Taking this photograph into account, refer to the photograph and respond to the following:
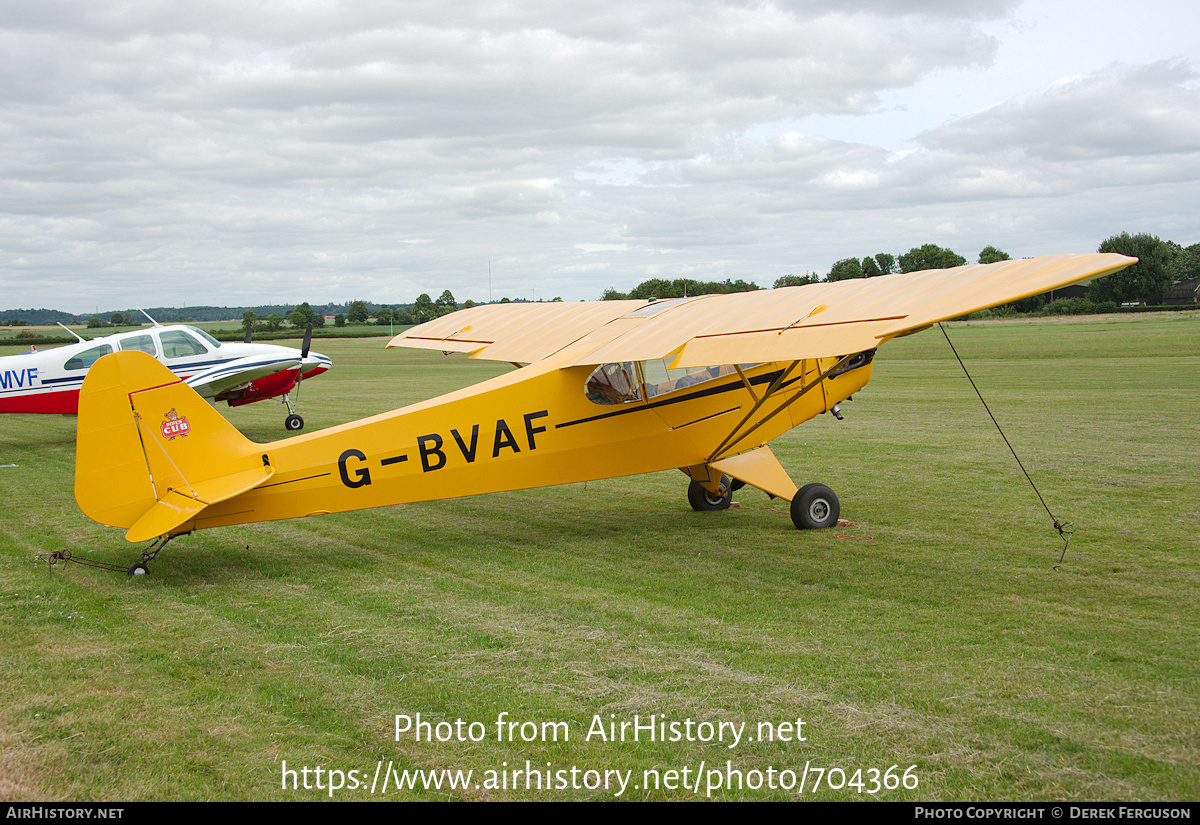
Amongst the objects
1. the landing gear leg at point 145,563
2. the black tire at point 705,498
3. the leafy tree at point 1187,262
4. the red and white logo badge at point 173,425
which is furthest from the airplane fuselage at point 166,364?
the leafy tree at point 1187,262

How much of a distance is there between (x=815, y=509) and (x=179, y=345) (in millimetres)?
12197

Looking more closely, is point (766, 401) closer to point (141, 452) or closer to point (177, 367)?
point (141, 452)

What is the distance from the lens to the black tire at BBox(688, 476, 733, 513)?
9.31m

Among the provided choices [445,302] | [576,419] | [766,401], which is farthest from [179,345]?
[445,302]

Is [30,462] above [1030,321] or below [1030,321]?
below

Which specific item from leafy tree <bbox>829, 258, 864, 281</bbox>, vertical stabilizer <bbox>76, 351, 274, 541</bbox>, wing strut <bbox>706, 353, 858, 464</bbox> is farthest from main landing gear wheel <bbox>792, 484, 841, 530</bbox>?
leafy tree <bbox>829, 258, 864, 281</bbox>

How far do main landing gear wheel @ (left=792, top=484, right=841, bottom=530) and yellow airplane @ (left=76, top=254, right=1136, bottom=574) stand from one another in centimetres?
1

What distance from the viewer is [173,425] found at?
6.46 meters

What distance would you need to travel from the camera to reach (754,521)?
8.82 metres

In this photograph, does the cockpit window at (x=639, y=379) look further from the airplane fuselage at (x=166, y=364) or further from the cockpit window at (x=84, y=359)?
the cockpit window at (x=84, y=359)

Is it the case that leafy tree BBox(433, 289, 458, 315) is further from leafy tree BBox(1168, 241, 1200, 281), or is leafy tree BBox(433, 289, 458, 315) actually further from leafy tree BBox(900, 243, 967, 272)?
leafy tree BBox(1168, 241, 1200, 281)
